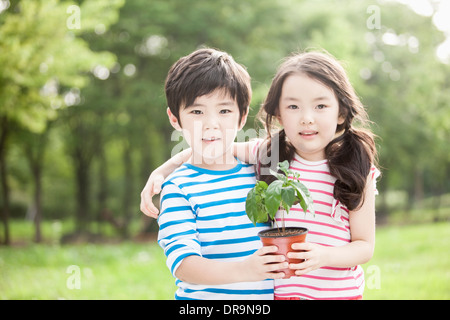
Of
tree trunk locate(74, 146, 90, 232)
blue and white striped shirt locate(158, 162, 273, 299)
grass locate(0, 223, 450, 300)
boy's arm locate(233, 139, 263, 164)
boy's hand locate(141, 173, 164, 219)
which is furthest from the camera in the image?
tree trunk locate(74, 146, 90, 232)

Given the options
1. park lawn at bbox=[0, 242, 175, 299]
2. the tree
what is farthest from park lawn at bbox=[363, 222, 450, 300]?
the tree

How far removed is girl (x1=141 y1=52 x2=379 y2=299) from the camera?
2025 mm

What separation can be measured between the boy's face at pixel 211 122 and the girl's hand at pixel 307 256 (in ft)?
2.12

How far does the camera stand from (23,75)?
25.7ft

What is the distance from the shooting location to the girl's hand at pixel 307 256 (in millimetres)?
1655

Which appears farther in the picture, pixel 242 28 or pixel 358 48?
pixel 358 48

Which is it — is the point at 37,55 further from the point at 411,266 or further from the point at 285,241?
the point at 411,266

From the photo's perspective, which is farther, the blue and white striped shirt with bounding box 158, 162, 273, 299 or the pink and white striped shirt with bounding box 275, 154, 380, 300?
the pink and white striped shirt with bounding box 275, 154, 380, 300

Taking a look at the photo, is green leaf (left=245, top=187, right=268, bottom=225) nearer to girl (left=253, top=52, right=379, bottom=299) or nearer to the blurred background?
girl (left=253, top=52, right=379, bottom=299)

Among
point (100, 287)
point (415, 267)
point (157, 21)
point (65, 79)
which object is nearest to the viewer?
point (100, 287)

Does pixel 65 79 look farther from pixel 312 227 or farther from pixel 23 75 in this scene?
pixel 312 227
